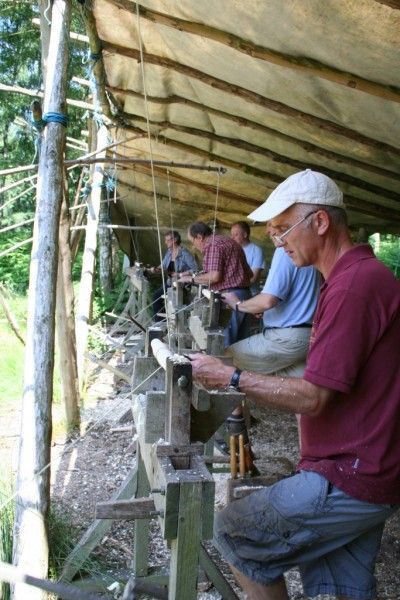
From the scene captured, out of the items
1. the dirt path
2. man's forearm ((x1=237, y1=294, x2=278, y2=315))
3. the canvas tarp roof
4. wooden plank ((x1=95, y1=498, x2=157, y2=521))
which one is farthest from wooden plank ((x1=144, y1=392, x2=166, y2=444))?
man's forearm ((x1=237, y1=294, x2=278, y2=315))

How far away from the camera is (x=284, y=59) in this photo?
3.53m

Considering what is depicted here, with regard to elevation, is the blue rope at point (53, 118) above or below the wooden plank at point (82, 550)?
above

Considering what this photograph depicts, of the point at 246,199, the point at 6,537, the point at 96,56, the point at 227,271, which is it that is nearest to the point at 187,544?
the point at 6,537

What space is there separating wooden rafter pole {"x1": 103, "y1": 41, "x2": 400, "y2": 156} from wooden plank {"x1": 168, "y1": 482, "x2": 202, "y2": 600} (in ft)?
12.1

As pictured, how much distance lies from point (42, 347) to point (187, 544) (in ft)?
5.90

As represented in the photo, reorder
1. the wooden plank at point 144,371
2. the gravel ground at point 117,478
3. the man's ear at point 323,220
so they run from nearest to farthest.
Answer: the man's ear at point 323,220
the wooden plank at point 144,371
the gravel ground at point 117,478

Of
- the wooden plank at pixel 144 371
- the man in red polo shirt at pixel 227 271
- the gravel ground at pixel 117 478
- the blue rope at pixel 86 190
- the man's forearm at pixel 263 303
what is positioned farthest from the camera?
the blue rope at pixel 86 190

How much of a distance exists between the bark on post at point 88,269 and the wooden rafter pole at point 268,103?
2.20m

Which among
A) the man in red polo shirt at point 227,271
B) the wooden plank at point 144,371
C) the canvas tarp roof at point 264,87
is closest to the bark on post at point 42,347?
the canvas tarp roof at point 264,87

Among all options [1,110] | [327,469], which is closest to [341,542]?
[327,469]

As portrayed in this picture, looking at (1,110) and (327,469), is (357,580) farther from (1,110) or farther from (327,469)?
(1,110)

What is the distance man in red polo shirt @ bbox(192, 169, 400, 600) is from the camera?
1.74 m

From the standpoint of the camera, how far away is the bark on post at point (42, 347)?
3037 mm

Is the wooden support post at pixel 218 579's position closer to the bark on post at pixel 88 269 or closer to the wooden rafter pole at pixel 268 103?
the wooden rafter pole at pixel 268 103
